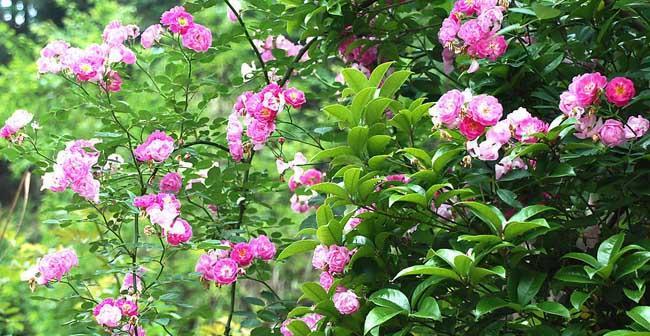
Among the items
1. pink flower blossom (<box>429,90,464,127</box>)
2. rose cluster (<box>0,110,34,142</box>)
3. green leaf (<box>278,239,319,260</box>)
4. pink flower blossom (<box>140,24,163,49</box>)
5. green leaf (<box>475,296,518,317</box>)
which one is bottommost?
green leaf (<box>278,239,319,260</box>)

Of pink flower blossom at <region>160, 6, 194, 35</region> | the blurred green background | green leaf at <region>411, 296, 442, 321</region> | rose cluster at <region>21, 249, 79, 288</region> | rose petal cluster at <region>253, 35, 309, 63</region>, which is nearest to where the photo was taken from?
green leaf at <region>411, 296, 442, 321</region>

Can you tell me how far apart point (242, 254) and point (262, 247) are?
0.05 meters

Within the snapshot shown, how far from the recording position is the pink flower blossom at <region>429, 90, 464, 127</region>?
125 centimetres

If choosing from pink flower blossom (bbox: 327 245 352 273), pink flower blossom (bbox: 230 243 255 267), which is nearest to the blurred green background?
pink flower blossom (bbox: 230 243 255 267)

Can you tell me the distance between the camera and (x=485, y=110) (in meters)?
1.23

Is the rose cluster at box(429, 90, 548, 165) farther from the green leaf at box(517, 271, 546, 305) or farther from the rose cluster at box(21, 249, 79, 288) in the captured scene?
the rose cluster at box(21, 249, 79, 288)

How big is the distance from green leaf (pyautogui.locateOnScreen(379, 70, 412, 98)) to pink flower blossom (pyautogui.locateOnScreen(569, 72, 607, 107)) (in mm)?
294

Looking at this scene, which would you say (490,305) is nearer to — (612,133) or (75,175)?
(612,133)

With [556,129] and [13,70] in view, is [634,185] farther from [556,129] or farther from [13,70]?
[13,70]

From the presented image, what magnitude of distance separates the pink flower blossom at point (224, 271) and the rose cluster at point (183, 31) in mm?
519

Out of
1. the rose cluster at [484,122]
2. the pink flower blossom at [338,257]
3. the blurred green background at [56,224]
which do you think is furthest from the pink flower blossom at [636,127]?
the blurred green background at [56,224]

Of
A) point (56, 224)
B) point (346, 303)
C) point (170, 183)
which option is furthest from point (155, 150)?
point (56, 224)

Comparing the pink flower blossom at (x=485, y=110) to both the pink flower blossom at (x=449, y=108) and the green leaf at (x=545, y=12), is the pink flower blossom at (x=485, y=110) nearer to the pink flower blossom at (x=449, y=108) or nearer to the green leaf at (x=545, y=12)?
the pink flower blossom at (x=449, y=108)

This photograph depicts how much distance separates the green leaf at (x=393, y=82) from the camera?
1.36 meters
